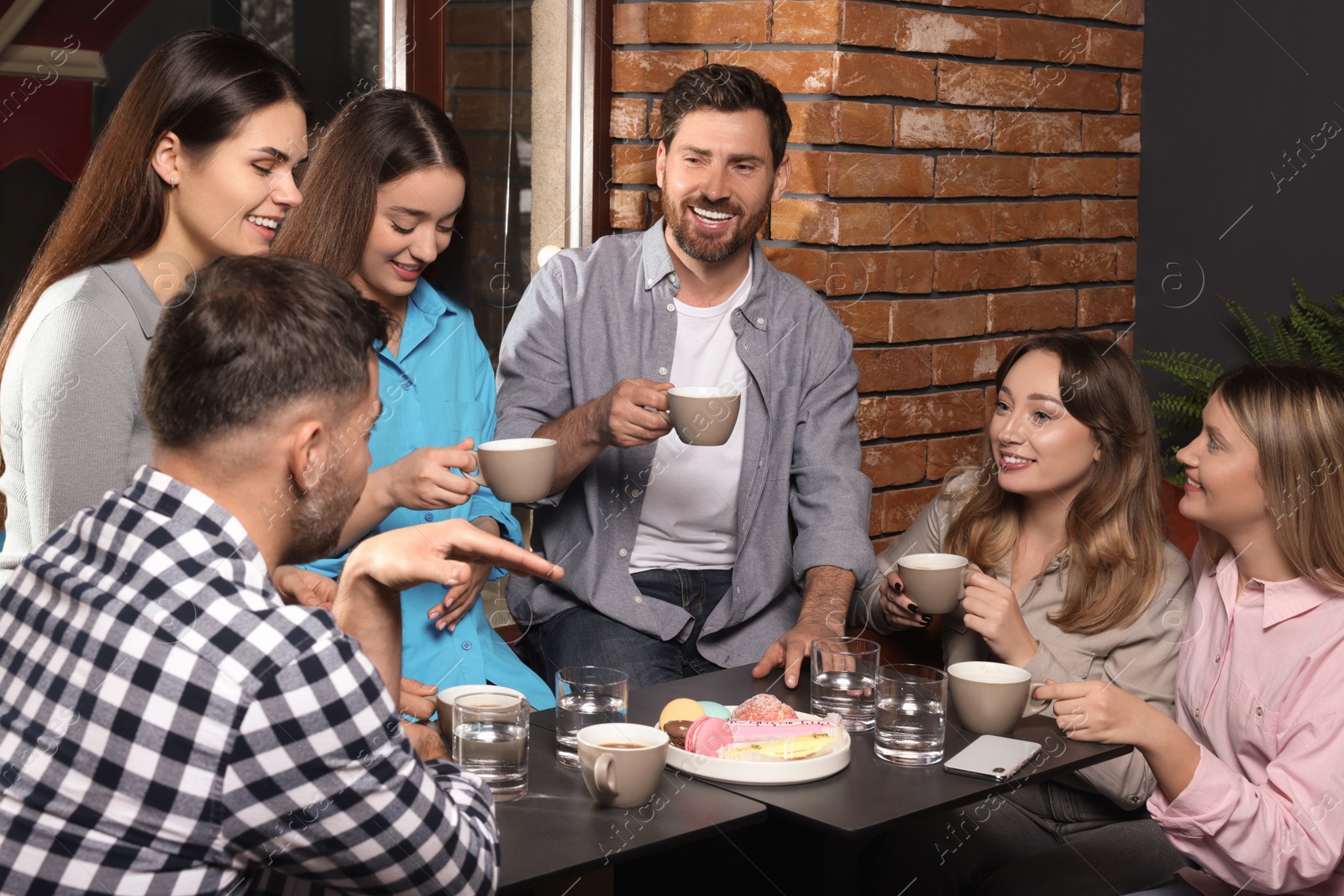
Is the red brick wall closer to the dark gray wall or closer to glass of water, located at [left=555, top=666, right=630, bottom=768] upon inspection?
the dark gray wall

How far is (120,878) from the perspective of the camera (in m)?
1.12

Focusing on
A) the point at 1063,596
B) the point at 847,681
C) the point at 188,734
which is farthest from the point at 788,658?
the point at 188,734

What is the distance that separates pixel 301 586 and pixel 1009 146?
2.32 metres

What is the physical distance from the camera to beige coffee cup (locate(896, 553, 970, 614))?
6.73ft

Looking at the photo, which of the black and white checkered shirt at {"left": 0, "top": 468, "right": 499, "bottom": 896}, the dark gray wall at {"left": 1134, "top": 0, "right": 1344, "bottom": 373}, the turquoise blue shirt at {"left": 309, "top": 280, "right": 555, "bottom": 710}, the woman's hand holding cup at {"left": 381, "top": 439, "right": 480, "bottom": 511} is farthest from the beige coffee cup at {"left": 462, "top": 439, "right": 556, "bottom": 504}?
the dark gray wall at {"left": 1134, "top": 0, "right": 1344, "bottom": 373}

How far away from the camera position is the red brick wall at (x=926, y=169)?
297 cm

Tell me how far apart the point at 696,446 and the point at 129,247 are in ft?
3.81

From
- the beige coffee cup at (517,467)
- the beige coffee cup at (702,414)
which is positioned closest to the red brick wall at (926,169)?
the beige coffee cup at (702,414)

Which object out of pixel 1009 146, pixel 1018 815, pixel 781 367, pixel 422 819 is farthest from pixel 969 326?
pixel 422 819

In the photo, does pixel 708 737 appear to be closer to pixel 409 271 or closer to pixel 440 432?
pixel 440 432

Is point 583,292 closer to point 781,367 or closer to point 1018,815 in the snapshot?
point 781,367

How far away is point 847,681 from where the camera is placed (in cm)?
185

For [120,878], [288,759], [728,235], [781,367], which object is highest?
[728,235]

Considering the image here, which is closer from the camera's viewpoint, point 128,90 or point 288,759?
point 288,759
